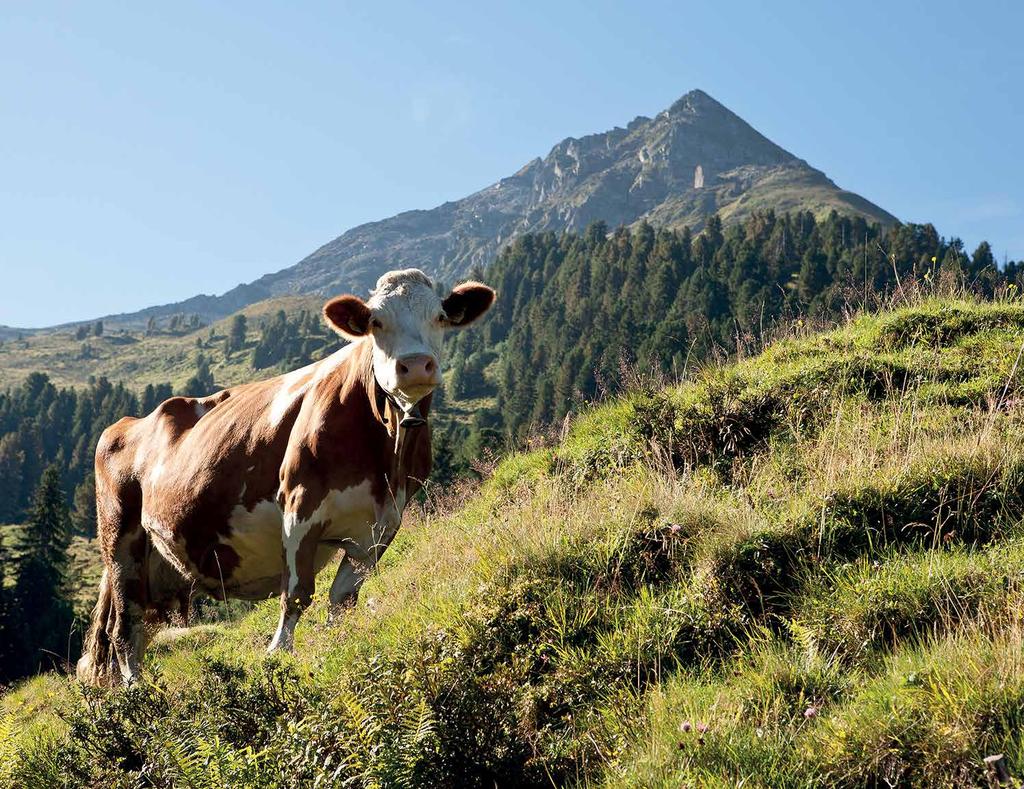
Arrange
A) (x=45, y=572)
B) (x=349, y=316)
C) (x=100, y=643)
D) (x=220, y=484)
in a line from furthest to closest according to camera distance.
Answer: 1. (x=45, y=572)
2. (x=100, y=643)
3. (x=220, y=484)
4. (x=349, y=316)

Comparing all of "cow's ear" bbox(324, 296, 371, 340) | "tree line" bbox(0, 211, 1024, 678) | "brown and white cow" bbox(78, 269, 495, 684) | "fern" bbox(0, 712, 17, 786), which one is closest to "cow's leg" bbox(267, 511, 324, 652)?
"brown and white cow" bbox(78, 269, 495, 684)

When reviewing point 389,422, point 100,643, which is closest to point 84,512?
point 100,643

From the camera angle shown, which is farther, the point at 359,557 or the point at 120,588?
the point at 120,588

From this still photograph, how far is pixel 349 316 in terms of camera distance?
7.11 m

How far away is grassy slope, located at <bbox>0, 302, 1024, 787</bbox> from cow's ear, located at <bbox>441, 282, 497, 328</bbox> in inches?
64.4

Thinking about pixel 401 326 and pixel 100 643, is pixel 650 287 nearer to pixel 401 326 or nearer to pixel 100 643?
pixel 100 643

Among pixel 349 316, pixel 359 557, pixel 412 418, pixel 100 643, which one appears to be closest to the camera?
pixel 412 418

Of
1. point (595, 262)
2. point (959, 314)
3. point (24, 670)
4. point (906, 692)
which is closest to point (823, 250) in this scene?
point (595, 262)

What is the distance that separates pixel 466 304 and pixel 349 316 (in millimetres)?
1042

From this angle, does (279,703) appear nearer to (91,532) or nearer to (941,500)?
(941,500)

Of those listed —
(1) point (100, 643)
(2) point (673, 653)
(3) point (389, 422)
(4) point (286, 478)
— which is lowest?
(1) point (100, 643)

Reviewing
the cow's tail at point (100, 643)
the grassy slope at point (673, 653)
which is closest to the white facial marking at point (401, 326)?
the grassy slope at point (673, 653)

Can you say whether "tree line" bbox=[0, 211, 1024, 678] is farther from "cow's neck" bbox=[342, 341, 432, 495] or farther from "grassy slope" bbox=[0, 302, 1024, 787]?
"grassy slope" bbox=[0, 302, 1024, 787]

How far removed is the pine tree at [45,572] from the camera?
228 feet
